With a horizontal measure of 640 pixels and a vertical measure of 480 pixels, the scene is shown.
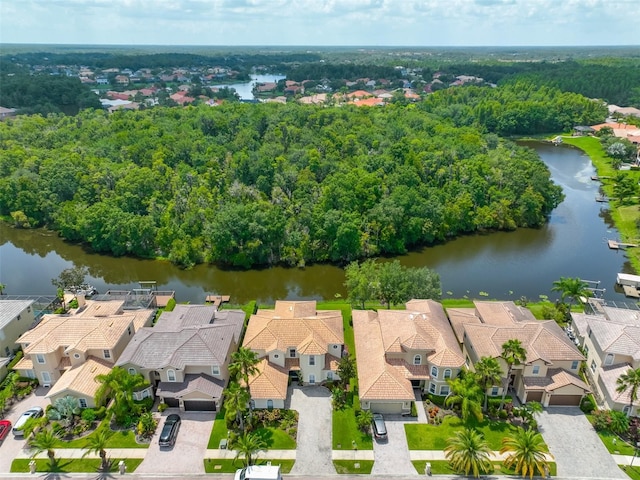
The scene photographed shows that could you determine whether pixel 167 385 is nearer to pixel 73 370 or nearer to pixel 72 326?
pixel 73 370

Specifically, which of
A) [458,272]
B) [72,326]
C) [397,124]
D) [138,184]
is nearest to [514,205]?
[458,272]

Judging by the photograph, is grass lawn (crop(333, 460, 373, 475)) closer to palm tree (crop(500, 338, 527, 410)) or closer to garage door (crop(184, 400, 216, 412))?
garage door (crop(184, 400, 216, 412))

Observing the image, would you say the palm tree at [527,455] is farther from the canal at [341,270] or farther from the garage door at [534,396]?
the canal at [341,270]

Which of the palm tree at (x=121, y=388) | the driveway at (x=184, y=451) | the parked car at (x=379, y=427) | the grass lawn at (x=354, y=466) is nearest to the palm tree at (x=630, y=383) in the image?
the parked car at (x=379, y=427)

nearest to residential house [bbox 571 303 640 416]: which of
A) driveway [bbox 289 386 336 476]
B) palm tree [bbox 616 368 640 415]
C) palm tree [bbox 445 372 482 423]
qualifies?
palm tree [bbox 616 368 640 415]

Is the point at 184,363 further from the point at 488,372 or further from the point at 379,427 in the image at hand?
the point at 488,372

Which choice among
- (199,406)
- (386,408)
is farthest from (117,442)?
(386,408)

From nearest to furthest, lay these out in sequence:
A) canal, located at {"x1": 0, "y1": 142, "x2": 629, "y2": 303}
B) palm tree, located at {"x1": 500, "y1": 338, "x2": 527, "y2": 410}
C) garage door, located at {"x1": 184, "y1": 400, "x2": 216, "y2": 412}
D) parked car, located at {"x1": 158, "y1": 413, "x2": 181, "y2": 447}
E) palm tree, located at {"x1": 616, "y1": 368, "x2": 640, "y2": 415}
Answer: parked car, located at {"x1": 158, "y1": 413, "x2": 181, "y2": 447}
palm tree, located at {"x1": 616, "y1": 368, "x2": 640, "y2": 415}
palm tree, located at {"x1": 500, "y1": 338, "x2": 527, "y2": 410}
garage door, located at {"x1": 184, "y1": 400, "x2": 216, "y2": 412}
canal, located at {"x1": 0, "y1": 142, "x2": 629, "y2": 303}
